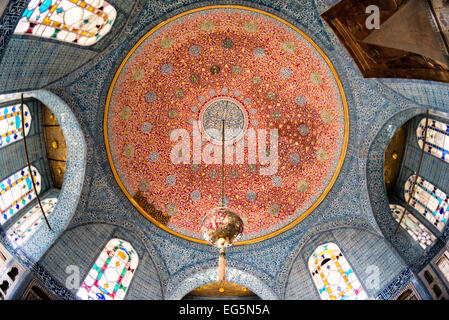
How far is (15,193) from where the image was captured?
816 centimetres

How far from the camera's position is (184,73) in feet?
31.5

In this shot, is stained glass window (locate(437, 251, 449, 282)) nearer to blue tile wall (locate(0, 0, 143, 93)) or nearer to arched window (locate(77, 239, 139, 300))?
arched window (locate(77, 239, 139, 300))

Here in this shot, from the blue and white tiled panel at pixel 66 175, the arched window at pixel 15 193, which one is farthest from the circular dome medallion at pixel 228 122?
the arched window at pixel 15 193

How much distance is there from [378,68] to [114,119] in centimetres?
567

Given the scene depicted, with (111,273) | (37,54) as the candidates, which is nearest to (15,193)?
(111,273)

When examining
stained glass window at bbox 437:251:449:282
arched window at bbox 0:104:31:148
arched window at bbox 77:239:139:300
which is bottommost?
stained glass window at bbox 437:251:449:282

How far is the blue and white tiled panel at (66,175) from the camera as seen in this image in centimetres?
761

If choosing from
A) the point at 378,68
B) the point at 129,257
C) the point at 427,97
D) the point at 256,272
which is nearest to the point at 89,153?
the point at 129,257

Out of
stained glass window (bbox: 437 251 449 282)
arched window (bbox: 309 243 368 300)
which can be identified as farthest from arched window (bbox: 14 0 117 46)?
stained glass window (bbox: 437 251 449 282)

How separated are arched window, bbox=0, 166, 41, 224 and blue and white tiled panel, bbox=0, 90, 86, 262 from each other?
2.39 ft

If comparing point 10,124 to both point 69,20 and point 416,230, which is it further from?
point 416,230

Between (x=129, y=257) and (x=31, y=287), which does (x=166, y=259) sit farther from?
(x=31, y=287)

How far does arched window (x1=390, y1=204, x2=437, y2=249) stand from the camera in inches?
300

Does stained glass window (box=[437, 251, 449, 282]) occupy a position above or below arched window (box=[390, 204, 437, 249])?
below
